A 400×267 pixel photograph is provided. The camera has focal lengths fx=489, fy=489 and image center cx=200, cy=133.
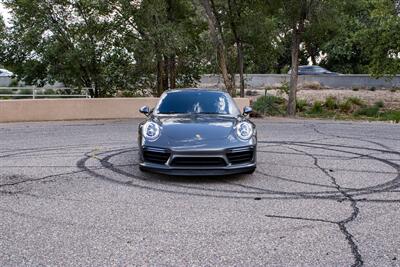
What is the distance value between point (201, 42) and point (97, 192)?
17.2 m

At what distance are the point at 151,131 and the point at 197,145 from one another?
81cm

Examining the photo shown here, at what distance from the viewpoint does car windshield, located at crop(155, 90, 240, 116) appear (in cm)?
805

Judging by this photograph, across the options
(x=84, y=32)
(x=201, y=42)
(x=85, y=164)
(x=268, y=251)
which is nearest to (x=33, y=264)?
(x=268, y=251)

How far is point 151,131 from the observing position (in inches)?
280

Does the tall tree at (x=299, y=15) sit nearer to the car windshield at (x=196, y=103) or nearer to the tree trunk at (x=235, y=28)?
the tree trunk at (x=235, y=28)

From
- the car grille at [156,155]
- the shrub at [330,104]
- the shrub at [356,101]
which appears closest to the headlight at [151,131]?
the car grille at [156,155]

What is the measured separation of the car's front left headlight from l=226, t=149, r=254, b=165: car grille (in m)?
1.08

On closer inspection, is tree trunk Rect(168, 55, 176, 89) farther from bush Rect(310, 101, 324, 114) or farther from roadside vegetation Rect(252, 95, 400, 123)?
bush Rect(310, 101, 324, 114)

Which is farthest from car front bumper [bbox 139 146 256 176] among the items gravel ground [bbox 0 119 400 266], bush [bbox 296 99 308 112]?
bush [bbox 296 99 308 112]

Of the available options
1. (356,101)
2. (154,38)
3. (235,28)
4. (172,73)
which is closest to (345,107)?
(356,101)

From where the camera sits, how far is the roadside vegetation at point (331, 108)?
23641 mm

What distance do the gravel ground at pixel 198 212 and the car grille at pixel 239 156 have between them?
319 millimetres

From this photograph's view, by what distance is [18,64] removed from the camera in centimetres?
2225

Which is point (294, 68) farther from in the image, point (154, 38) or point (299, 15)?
point (154, 38)
